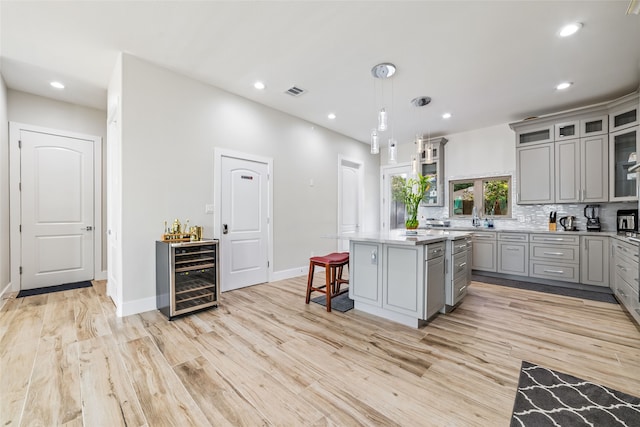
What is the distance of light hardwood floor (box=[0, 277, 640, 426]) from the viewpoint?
1564mm

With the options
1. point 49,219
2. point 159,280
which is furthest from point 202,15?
point 49,219

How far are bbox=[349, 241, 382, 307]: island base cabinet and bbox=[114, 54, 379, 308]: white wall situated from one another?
1.78 m

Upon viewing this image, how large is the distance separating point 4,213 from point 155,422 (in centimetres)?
403

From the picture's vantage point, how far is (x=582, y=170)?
4152 mm

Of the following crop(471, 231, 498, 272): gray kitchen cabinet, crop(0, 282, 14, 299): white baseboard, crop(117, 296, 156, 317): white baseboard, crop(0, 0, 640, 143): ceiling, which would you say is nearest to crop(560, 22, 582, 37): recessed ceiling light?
crop(0, 0, 640, 143): ceiling

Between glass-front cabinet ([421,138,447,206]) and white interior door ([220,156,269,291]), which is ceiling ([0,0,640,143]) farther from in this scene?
glass-front cabinet ([421,138,447,206])

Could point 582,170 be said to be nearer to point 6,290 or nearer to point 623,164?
point 623,164

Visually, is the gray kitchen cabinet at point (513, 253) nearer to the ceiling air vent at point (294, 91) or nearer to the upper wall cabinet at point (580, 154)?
the upper wall cabinet at point (580, 154)

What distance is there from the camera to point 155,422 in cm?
147

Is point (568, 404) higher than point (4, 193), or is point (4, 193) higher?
point (4, 193)

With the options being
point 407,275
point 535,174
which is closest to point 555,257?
point 535,174

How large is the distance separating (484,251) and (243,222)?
14.0 feet

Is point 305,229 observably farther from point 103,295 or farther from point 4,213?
point 4,213

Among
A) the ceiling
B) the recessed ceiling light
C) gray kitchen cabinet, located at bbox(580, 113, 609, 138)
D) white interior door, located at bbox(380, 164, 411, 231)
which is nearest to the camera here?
the ceiling
